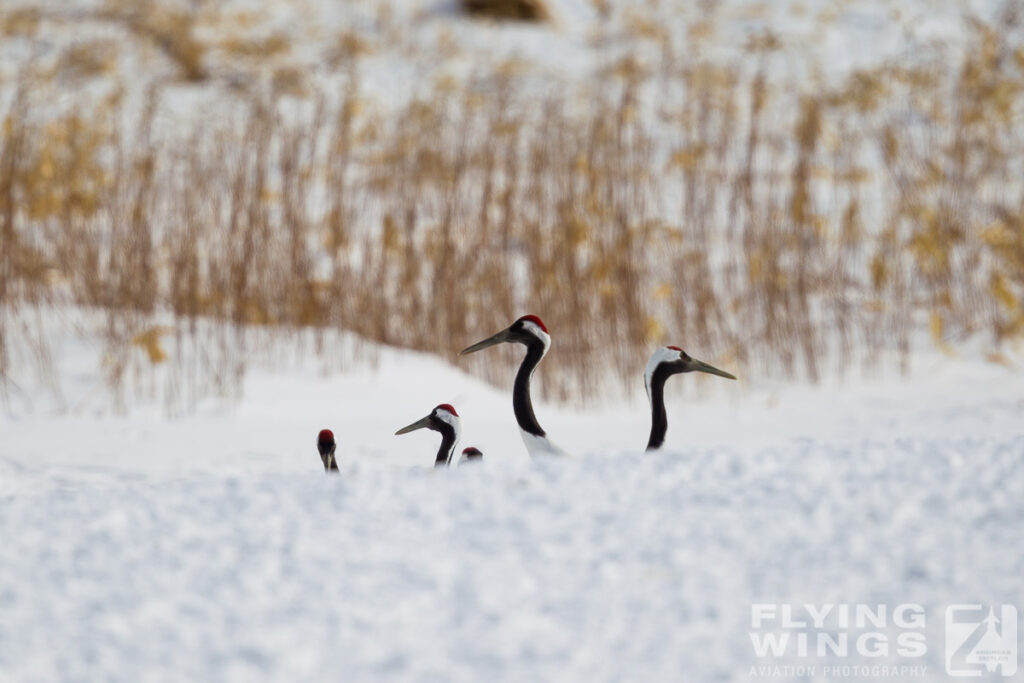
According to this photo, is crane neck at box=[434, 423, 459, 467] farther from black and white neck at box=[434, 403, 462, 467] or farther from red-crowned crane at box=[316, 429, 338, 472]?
red-crowned crane at box=[316, 429, 338, 472]

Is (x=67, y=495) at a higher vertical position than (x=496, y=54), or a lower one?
lower

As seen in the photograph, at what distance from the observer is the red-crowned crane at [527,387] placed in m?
2.38

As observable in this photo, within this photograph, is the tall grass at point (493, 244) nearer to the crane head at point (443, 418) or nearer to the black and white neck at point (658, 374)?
the crane head at point (443, 418)

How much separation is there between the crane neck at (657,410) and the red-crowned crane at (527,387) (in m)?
0.18

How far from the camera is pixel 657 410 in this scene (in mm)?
2395

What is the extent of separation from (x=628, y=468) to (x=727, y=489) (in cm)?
18

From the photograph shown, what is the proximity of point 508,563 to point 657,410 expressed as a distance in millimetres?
821

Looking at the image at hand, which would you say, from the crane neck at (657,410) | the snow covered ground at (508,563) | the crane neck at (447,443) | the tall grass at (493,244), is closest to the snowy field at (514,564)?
the snow covered ground at (508,563)

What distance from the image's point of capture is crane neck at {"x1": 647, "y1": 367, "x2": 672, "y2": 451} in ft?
7.79

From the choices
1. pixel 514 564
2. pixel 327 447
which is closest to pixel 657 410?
pixel 327 447

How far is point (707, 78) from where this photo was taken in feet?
18.0

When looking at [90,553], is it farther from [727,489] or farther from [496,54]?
[496,54]

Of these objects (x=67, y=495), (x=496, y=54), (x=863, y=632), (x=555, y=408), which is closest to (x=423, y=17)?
(x=496, y=54)

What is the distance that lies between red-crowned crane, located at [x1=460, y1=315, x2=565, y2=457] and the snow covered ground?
28cm
